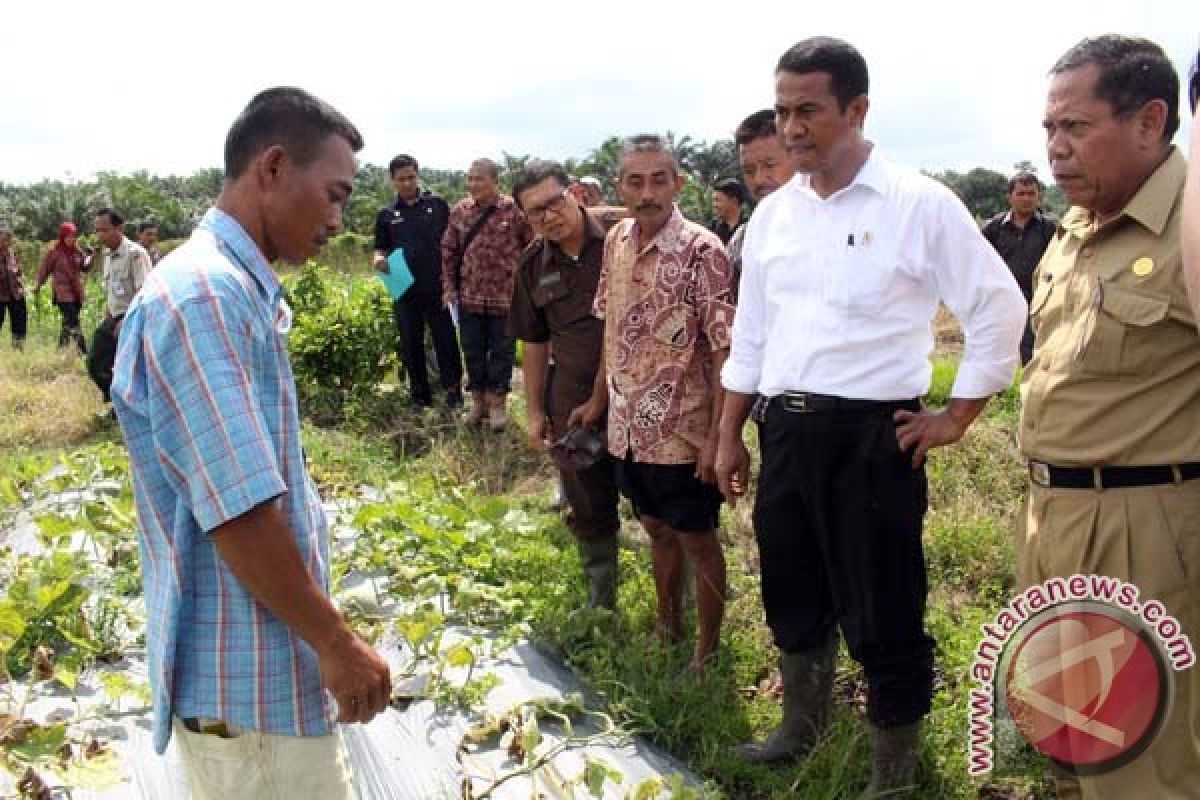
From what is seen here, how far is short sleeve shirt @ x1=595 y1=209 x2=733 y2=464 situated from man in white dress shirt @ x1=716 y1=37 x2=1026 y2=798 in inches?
17.8

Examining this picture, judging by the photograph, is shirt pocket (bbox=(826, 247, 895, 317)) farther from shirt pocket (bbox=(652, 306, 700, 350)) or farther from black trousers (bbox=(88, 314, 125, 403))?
black trousers (bbox=(88, 314, 125, 403))

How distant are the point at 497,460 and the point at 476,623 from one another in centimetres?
262

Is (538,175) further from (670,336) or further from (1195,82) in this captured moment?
(1195,82)

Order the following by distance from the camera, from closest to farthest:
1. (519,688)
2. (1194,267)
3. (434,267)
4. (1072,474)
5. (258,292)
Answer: (1194,267)
(258,292)
(1072,474)
(519,688)
(434,267)

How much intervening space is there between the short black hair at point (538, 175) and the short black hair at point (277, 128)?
76.4 inches

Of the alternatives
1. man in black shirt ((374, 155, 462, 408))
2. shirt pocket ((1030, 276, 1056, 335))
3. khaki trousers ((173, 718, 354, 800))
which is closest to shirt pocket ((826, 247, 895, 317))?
shirt pocket ((1030, 276, 1056, 335))

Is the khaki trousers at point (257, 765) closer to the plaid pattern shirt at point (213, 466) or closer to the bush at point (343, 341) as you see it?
the plaid pattern shirt at point (213, 466)

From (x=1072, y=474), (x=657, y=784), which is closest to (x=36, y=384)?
(x=657, y=784)

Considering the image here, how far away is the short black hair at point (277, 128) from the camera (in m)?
1.54

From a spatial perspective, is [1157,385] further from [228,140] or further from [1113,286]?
[228,140]

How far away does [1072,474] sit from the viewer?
85.4 inches

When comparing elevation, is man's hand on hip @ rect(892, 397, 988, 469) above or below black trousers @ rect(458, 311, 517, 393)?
above

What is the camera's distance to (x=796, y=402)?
2.49 meters

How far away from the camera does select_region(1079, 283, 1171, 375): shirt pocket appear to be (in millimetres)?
1979
